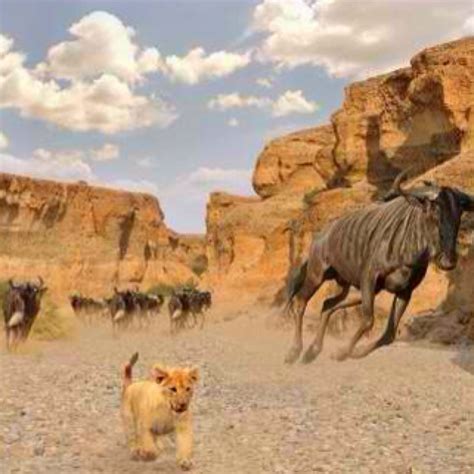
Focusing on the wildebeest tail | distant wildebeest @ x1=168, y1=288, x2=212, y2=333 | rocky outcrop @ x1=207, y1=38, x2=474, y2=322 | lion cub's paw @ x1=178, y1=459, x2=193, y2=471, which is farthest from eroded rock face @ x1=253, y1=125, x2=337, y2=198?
lion cub's paw @ x1=178, y1=459, x2=193, y2=471

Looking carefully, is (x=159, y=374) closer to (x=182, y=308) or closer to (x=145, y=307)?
(x=182, y=308)

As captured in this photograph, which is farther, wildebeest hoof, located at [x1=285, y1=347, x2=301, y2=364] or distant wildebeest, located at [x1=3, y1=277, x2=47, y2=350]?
distant wildebeest, located at [x1=3, y1=277, x2=47, y2=350]

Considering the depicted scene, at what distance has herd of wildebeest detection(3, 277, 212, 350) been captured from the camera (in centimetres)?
1823

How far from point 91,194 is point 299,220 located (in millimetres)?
37725

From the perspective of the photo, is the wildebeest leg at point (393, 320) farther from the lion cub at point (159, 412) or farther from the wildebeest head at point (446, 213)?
the lion cub at point (159, 412)

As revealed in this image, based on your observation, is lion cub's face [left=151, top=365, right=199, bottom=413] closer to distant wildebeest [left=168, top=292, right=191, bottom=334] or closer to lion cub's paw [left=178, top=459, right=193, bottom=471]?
lion cub's paw [left=178, top=459, right=193, bottom=471]

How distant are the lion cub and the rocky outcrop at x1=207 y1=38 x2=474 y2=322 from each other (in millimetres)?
15972

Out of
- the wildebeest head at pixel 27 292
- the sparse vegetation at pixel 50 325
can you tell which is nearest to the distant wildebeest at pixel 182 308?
the sparse vegetation at pixel 50 325

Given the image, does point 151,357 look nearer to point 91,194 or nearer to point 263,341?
point 263,341

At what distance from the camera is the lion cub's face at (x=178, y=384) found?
554cm

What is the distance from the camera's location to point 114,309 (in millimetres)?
33438

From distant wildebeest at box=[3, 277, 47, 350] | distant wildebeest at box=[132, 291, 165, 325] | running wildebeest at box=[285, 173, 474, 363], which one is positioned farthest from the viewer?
distant wildebeest at box=[132, 291, 165, 325]

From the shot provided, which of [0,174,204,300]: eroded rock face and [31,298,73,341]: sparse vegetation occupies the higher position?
[0,174,204,300]: eroded rock face

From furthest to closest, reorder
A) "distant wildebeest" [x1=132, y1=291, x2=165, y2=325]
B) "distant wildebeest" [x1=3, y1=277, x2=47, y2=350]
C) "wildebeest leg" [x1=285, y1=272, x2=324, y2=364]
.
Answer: "distant wildebeest" [x1=132, y1=291, x2=165, y2=325]
"distant wildebeest" [x1=3, y1=277, x2=47, y2=350]
"wildebeest leg" [x1=285, y1=272, x2=324, y2=364]
